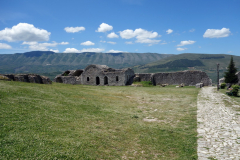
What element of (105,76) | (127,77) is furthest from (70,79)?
(127,77)

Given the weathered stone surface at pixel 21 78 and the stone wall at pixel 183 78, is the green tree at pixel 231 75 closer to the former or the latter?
the stone wall at pixel 183 78

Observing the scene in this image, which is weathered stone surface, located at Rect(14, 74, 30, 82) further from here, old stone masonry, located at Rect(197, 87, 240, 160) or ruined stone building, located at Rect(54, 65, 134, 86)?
ruined stone building, located at Rect(54, 65, 134, 86)

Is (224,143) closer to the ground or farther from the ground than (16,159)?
closer to the ground

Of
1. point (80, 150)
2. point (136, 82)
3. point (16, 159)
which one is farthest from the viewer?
point (136, 82)

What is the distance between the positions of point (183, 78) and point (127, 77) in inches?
537

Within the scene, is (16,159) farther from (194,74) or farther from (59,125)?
(194,74)

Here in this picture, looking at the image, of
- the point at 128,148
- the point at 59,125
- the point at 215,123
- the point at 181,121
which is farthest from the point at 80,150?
the point at 215,123

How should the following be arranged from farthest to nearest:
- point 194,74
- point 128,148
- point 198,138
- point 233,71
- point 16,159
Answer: point 194,74
point 233,71
point 198,138
point 128,148
point 16,159

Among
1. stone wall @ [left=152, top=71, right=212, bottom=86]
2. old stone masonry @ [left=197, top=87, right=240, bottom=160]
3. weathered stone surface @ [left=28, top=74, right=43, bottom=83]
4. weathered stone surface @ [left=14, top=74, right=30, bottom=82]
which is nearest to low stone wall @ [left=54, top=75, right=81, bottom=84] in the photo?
stone wall @ [left=152, top=71, right=212, bottom=86]


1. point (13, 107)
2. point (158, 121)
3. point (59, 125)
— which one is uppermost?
point (13, 107)

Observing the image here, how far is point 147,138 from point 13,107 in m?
8.09

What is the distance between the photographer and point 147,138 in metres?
8.38

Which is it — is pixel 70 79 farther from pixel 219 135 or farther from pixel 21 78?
pixel 219 135

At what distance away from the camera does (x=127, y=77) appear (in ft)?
139
